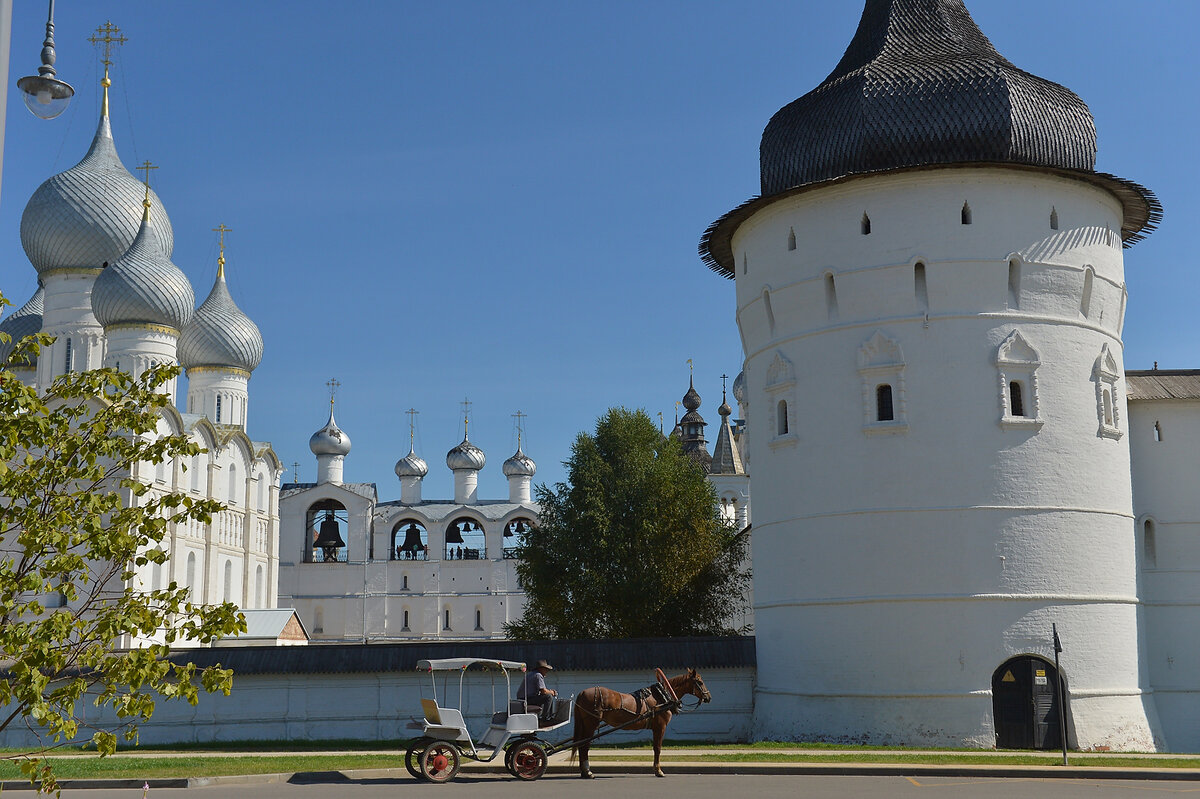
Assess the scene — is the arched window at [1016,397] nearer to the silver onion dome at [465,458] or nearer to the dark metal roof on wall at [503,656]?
the dark metal roof on wall at [503,656]

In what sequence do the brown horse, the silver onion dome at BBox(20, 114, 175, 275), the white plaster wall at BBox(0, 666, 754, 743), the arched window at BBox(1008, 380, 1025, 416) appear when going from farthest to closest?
1. the silver onion dome at BBox(20, 114, 175, 275)
2. the white plaster wall at BBox(0, 666, 754, 743)
3. the arched window at BBox(1008, 380, 1025, 416)
4. the brown horse

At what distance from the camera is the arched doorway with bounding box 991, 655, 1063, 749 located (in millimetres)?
18328

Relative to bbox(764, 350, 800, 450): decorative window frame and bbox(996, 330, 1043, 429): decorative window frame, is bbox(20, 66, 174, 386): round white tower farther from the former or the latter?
bbox(996, 330, 1043, 429): decorative window frame

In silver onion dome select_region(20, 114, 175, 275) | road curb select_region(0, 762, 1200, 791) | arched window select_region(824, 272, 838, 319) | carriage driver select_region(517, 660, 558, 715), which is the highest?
silver onion dome select_region(20, 114, 175, 275)

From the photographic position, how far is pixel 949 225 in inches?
771

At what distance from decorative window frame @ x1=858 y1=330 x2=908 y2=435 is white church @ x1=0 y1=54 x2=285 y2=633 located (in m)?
20.2

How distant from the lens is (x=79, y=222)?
37625 millimetres

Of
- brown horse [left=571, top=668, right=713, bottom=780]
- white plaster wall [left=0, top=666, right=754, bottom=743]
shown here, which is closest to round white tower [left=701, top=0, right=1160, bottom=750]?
white plaster wall [left=0, top=666, right=754, bottom=743]

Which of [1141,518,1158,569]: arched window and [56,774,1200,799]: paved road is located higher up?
[1141,518,1158,569]: arched window

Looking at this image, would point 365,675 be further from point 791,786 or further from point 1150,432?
point 1150,432

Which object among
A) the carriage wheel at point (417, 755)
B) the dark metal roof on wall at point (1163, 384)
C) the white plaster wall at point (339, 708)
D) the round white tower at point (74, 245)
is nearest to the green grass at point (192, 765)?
the carriage wheel at point (417, 755)

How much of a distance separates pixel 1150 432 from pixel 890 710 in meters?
7.74

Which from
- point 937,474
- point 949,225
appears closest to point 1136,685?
point 937,474

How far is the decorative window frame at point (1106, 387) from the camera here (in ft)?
65.1
